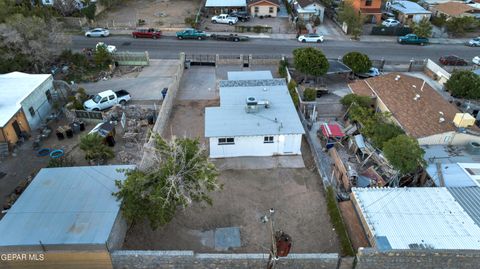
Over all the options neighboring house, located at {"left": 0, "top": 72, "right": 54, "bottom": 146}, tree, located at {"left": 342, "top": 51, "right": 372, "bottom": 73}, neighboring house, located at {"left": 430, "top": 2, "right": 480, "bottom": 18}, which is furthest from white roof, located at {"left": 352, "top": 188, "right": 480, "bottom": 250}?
neighboring house, located at {"left": 430, "top": 2, "right": 480, "bottom": 18}

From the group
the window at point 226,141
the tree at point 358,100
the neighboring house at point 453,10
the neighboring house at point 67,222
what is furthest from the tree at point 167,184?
the neighboring house at point 453,10

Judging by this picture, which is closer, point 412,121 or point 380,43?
point 412,121

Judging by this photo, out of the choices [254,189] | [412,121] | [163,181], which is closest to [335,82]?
[412,121]

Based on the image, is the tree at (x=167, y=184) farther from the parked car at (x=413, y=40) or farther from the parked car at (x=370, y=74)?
the parked car at (x=413, y=40)

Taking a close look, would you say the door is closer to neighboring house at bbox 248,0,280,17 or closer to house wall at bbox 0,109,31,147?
house wall at bbox 0,109,31,147

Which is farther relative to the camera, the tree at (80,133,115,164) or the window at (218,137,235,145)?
the window at (218,137,235,145)

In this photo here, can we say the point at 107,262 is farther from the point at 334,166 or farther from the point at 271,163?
the point at 334,166
